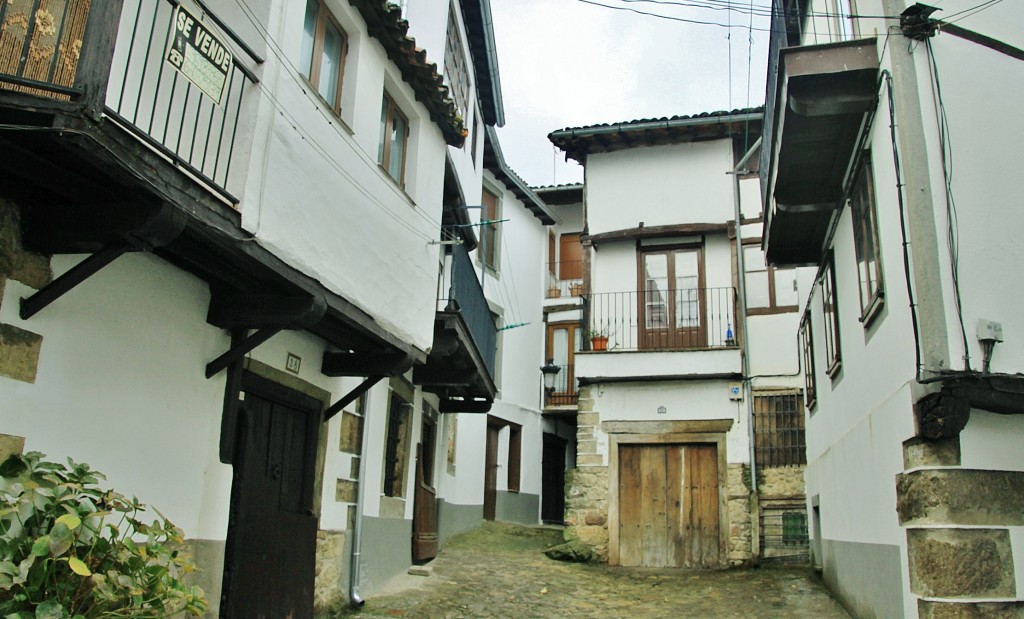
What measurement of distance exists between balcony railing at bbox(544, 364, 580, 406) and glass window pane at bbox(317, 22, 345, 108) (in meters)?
14.5

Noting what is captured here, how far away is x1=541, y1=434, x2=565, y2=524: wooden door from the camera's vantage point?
68.3ft

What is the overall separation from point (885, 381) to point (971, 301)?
3.99ft

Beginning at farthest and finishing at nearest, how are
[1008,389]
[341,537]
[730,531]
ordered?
1. [730,531]
2. [341,537]
3. [1008,389]

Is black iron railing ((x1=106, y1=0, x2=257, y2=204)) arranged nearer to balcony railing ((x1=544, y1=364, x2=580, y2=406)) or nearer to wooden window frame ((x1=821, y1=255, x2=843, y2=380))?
wooden window frame ((x1=821, y1=255, x2=843, y2=380))

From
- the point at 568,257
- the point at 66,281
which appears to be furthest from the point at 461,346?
the point at 568,257

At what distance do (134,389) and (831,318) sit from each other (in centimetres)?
693

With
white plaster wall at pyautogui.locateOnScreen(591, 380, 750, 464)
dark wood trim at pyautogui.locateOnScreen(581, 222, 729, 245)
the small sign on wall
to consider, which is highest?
dark wood trim at pyautogui.locateOnScreen(581, 222, 729, 245)

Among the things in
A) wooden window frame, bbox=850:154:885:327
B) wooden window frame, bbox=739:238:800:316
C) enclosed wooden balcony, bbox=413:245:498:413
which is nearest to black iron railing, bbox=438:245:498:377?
enclosed wooden balcony, bbox=413:245:498:413

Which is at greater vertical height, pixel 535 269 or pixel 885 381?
pixel 535 269

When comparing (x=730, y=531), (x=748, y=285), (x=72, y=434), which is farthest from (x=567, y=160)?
(x=72, y=434)

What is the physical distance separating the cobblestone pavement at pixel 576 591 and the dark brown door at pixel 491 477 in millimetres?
4398

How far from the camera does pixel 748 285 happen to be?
14594 millimetres

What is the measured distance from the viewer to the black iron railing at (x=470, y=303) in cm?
940

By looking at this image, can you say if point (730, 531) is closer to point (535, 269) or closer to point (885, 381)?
point (885, 381)
